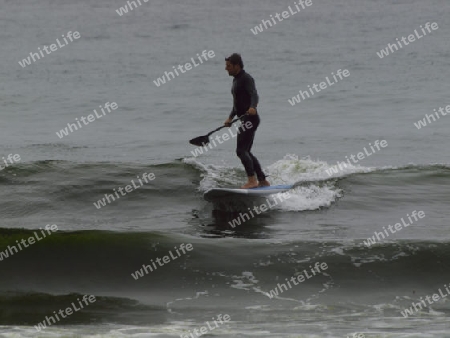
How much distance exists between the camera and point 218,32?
165 feet

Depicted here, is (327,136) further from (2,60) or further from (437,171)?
(2,60)

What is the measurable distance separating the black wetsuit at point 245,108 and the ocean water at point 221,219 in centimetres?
64

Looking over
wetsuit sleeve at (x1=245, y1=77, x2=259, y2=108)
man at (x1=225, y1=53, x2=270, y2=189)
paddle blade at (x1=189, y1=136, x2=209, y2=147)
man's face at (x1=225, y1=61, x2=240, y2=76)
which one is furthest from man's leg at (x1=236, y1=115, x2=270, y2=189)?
man's face at (x1=225, y1=61, x2=240, y2=76)

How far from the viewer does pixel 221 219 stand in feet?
41.7

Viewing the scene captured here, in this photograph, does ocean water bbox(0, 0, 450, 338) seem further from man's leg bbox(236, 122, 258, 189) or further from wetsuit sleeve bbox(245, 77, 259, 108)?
wetsuit sleeve bbox(245, 77, 259, 108)

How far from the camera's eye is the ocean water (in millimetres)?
9477

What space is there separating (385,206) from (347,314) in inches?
181

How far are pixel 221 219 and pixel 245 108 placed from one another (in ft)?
5.88

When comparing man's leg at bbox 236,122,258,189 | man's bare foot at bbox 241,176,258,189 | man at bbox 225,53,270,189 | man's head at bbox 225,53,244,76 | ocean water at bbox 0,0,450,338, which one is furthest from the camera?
man's bare foot at bbox 241,176,258,189

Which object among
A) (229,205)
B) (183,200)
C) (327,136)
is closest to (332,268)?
(229,205)

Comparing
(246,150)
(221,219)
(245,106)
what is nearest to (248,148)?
(246,150)

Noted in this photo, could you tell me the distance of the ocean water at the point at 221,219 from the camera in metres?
9.48

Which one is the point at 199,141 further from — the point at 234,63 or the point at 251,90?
the point at 234,63

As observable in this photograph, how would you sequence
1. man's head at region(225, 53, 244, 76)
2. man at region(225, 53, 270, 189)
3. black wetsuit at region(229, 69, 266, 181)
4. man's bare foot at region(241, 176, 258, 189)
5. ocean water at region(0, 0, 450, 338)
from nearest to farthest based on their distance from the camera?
1. ocean water at region(0, 0, 450, 338)
2. man's head at region(225, 53, 244, 76)
3. man at region(225, 53, 270, 189)
4. black wetsuit at region(229, 69, 266, 181)
5. man's bare foot at region(241, 176, 258, 189)
